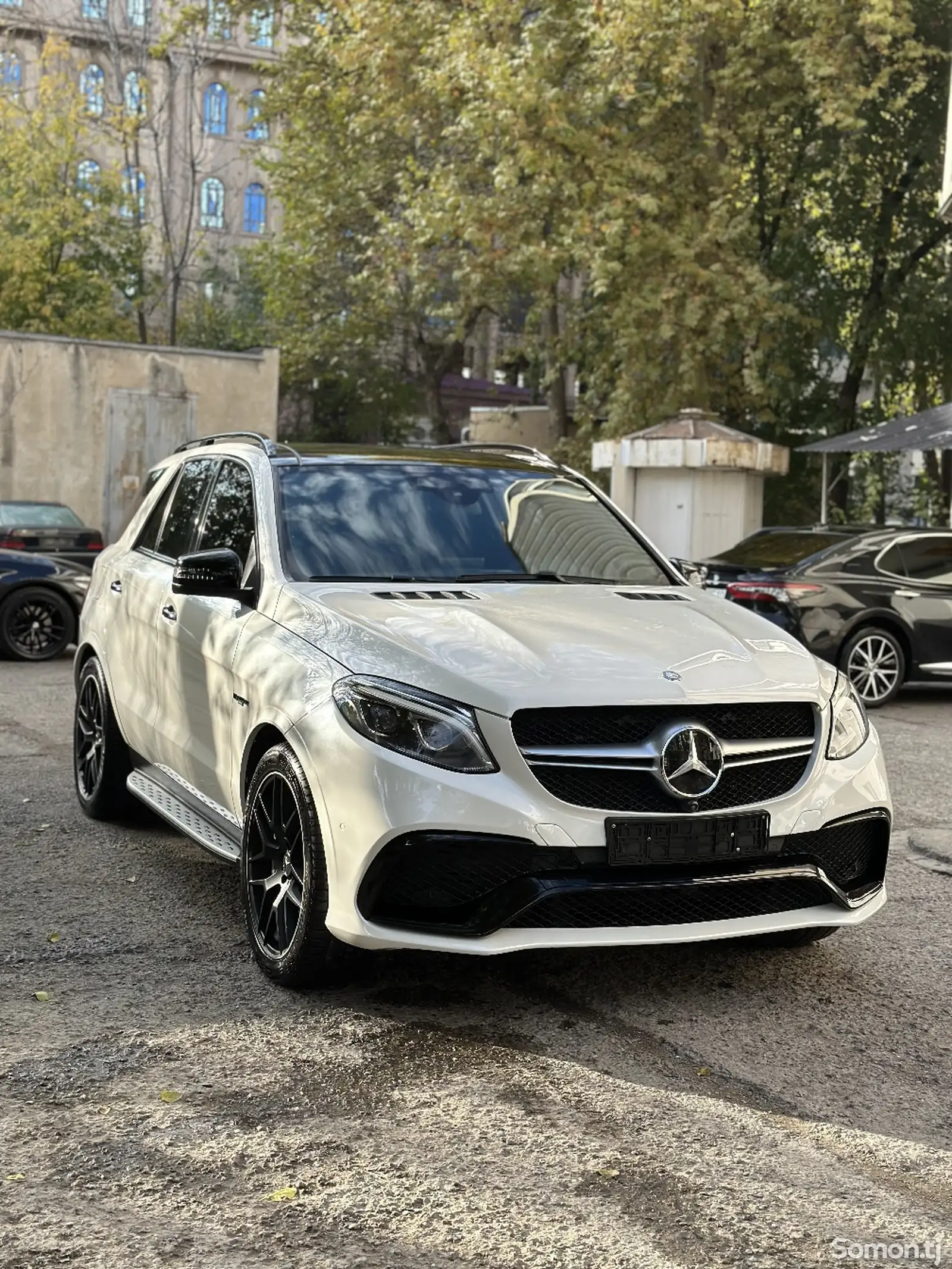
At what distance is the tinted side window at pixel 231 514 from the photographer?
229 inches

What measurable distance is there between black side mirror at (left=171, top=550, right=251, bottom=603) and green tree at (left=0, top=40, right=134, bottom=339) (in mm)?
34521

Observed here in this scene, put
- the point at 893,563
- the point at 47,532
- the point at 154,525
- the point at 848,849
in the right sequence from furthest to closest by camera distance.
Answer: the point at 47,532 → the point at 893,563 → the point at 154,525 → the point at 848,849

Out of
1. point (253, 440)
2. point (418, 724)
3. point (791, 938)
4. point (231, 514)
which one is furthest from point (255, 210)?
point (418, 724)

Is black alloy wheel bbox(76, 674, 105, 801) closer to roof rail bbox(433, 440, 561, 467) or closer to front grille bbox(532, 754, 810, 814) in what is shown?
roof rail bbox(433, 440, 561, 467)

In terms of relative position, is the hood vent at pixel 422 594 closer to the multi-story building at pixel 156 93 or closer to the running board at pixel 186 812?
the running board at pixel 186 812

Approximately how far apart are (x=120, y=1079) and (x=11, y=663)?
36.9ft

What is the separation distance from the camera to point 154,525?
7117 mm

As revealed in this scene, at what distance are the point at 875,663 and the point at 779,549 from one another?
1.30 metres

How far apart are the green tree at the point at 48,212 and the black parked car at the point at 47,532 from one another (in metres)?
21.0

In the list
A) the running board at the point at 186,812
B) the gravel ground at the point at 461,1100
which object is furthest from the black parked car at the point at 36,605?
the gravel ground at the point at 461,1100

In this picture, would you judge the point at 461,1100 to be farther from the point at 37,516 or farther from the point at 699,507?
the point at 699,507

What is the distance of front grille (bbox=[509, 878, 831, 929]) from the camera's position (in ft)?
14.2

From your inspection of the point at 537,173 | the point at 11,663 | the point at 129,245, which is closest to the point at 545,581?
the point at 11,663

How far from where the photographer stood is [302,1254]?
10.1 feet
